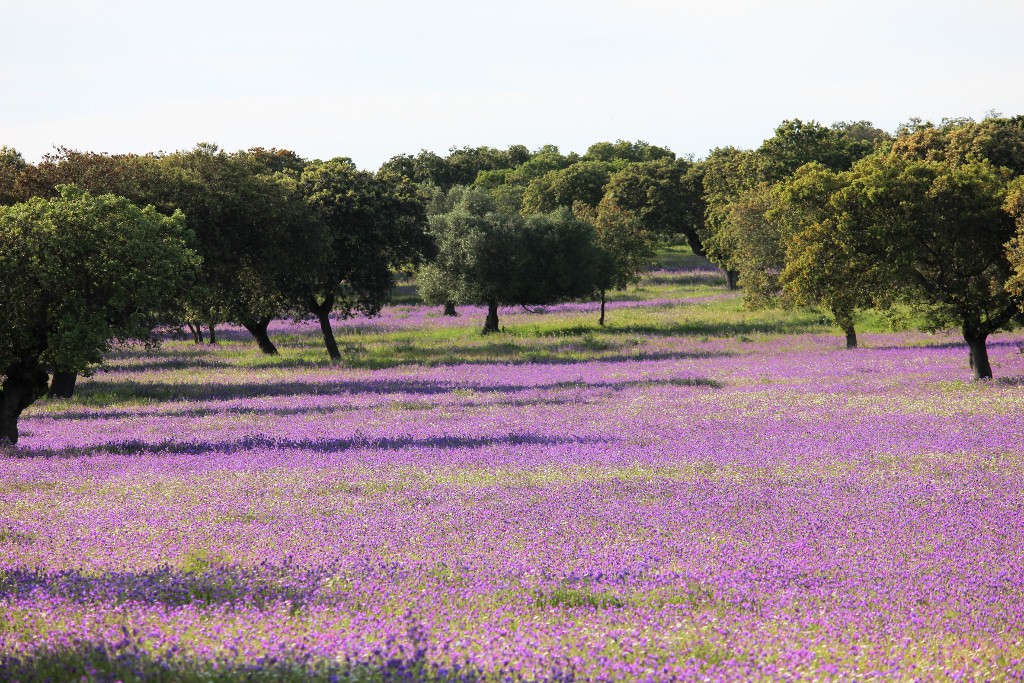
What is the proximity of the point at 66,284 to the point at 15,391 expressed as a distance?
212cm

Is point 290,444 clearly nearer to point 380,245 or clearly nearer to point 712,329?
point 380,245

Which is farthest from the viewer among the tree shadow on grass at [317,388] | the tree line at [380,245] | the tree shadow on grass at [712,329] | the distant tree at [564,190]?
the distant tree at [564,190]

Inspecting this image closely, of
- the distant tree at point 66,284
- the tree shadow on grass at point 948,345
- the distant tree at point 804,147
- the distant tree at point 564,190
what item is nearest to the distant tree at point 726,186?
the distant tree at point 804,147

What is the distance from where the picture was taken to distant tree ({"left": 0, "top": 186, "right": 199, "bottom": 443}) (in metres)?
18.5

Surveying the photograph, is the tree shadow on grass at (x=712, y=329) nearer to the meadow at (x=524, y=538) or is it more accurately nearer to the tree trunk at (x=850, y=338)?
the tree trunk at (x=850, y=338)

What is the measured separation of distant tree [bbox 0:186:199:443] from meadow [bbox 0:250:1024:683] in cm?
152

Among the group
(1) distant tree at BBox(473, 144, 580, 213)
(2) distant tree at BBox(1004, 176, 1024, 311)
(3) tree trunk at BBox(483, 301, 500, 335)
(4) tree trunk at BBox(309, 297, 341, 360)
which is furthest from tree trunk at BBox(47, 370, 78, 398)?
(1) distant tree at BBox(473, 144, 580, 213)

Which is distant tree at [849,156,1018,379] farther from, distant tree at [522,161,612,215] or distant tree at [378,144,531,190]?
distant tree at [378,144,531,190]

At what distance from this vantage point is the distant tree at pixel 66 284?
60.6ft

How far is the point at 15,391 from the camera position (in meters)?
18.7

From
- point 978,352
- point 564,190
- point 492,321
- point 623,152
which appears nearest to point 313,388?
point 978,352

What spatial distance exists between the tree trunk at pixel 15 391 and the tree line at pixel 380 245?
0.03 m

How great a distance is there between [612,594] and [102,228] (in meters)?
14.5

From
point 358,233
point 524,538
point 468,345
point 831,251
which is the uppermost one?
point 358,233
